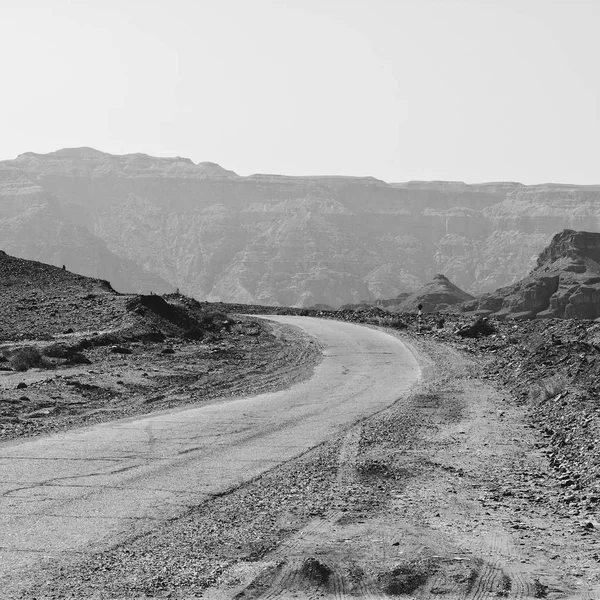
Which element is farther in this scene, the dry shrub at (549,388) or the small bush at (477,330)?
the small bush at (477,330)

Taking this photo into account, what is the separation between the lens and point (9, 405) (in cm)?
1967

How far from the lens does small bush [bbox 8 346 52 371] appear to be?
1028 inches

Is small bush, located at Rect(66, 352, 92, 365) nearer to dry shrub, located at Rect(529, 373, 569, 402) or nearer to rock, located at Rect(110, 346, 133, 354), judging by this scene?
rock, located at Rect(110, 346, 133, 354)

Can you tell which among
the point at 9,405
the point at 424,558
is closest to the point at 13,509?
the point at 424,558

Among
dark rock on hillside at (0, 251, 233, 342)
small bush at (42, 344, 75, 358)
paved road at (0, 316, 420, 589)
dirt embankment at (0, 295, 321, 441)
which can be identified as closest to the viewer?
paved road at (0, 316, 420, 589)

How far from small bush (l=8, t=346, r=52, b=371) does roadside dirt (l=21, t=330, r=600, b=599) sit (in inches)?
509

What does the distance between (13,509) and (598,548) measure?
6577 mm

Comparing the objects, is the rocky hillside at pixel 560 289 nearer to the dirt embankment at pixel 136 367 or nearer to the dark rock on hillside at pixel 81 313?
the dark rock on hillside at pixel 81 313

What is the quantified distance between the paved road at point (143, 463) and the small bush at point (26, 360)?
7.52m

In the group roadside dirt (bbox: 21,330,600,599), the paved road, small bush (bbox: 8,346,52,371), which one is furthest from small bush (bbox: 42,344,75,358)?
roadside dirt (bbox: 21,330,600,599)

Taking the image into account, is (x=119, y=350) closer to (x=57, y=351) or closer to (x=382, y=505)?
(x=57, y=351)

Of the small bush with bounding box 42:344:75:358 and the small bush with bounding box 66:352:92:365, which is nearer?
Answer: the small bush with bounding box 66:352:92:365

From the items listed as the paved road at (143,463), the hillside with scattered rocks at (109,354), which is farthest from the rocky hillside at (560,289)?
the paved road at (143,463)

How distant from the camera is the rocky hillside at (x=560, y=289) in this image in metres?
104
